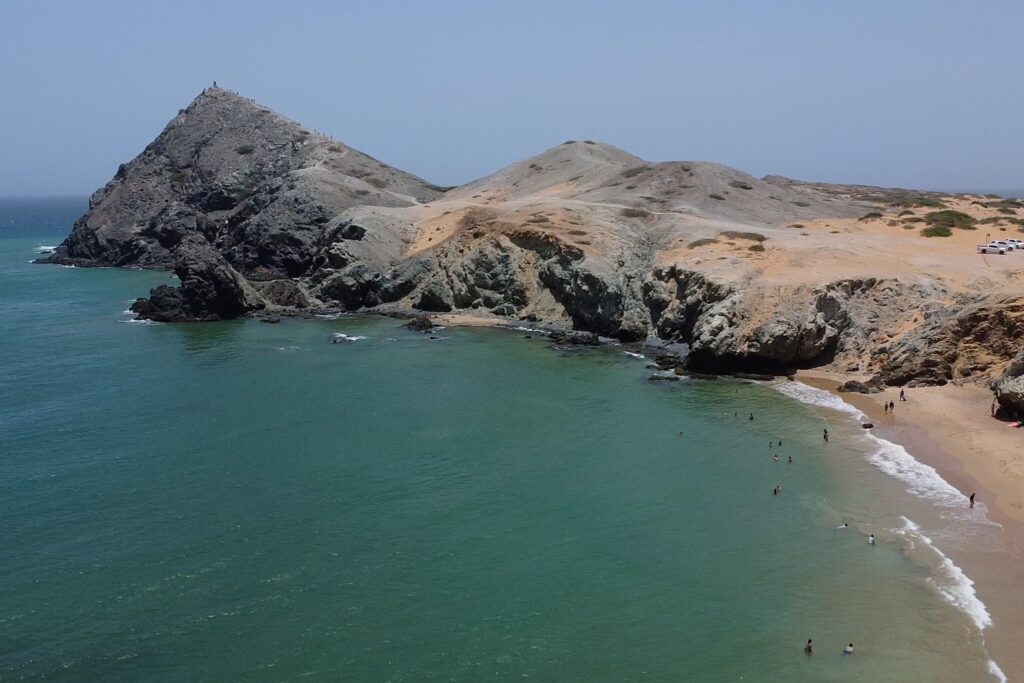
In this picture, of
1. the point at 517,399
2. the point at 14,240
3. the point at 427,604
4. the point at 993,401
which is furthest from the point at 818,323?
the point at 14,240

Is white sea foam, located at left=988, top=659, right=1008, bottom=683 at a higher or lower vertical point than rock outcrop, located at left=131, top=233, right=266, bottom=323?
lower

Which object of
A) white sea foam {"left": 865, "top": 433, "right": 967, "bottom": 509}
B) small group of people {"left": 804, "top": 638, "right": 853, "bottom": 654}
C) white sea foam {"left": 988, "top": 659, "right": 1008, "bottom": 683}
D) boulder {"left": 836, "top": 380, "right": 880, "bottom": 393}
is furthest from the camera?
boulder {"left": 836, "top": 380, "right": 880, "bottom": 393}

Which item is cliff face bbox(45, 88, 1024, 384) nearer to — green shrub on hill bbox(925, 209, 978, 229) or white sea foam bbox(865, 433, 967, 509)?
green shrub on hill bbox(925, 209, 978, 229)

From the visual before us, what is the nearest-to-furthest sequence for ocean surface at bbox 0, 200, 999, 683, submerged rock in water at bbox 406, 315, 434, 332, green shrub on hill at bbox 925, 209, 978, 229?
ocean surface at bbox 0, 200, 999, 683
submerged rock in water at bbox 406, 315, 434, 332
green shrub on hill at bbox 925, 209, 978, 229

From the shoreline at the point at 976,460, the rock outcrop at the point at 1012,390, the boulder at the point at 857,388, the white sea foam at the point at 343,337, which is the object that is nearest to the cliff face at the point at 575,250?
the boulder at the point at 857,388

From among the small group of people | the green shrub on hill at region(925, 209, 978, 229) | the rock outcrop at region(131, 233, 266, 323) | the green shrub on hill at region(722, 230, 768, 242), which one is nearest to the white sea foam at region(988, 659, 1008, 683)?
the small group of people

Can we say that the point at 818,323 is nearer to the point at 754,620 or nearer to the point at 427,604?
the point at 754,620

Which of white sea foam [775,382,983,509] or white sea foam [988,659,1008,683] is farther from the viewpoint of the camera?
white sea foam [775,382,983,509]
